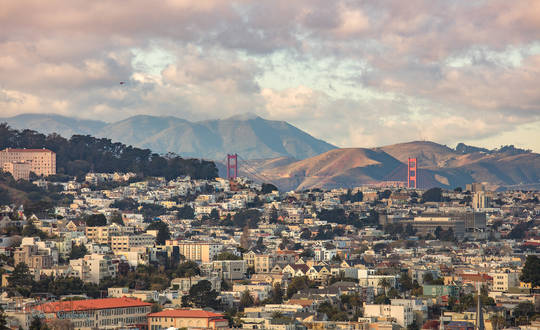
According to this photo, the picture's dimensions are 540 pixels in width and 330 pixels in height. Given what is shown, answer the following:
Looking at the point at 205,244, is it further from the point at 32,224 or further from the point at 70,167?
the point at 70,167

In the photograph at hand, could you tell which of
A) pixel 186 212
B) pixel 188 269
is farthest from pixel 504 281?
pixel 186 212

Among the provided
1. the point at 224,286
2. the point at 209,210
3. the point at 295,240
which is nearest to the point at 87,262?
the point at 224,286

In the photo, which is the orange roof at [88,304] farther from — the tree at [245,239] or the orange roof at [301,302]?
the tree at [245,239]

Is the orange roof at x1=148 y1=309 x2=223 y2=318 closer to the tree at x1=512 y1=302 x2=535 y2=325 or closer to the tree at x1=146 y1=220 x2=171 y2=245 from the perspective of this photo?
the tree at x1=512 y1=302 x2=535 y2=325

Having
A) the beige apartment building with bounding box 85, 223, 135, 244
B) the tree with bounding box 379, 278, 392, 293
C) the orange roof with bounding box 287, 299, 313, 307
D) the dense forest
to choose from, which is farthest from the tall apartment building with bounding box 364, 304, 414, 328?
the dense forest

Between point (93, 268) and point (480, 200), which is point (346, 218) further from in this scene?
point (93, 268)

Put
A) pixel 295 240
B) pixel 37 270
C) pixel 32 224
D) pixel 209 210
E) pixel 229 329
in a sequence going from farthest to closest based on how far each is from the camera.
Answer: pixel 209 210
pixel 295 240
pixel 32 224
pixel 37 270
pixel 229 329

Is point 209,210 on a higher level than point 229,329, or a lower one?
higher
